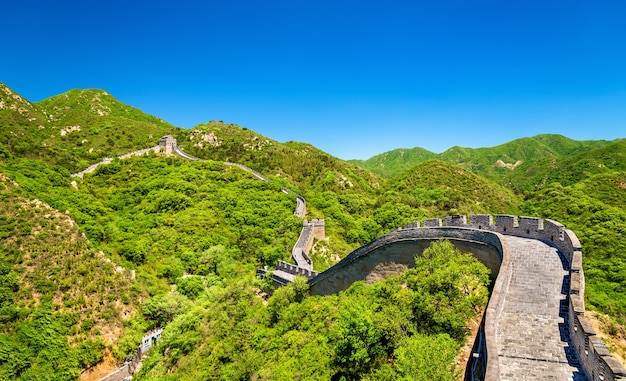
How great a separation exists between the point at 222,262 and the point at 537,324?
94.2 feet

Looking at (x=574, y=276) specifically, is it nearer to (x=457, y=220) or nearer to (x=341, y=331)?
(x=457, y=220)

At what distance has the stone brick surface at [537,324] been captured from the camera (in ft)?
28.4

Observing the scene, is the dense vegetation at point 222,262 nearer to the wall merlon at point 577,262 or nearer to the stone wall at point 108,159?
the stone wall at point 108,159

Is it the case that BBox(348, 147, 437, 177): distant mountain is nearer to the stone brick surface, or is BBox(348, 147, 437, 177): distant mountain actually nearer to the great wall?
the great wall

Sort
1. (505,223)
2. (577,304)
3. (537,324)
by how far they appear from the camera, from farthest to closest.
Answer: (505,223)
(537,324)
(577,304)

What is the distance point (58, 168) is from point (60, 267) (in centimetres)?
1948

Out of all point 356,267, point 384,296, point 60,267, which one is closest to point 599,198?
point 356,267

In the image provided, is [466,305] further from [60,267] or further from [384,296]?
[60,267]

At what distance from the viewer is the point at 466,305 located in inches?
467

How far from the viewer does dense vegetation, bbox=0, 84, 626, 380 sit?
Result: 13.1 meters

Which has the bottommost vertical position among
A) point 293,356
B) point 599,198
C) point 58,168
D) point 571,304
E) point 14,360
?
point 14,360

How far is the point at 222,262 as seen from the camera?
34.6 metres

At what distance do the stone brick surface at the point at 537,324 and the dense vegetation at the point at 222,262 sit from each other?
1.37 metres

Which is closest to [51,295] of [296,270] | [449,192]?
[296,270]
